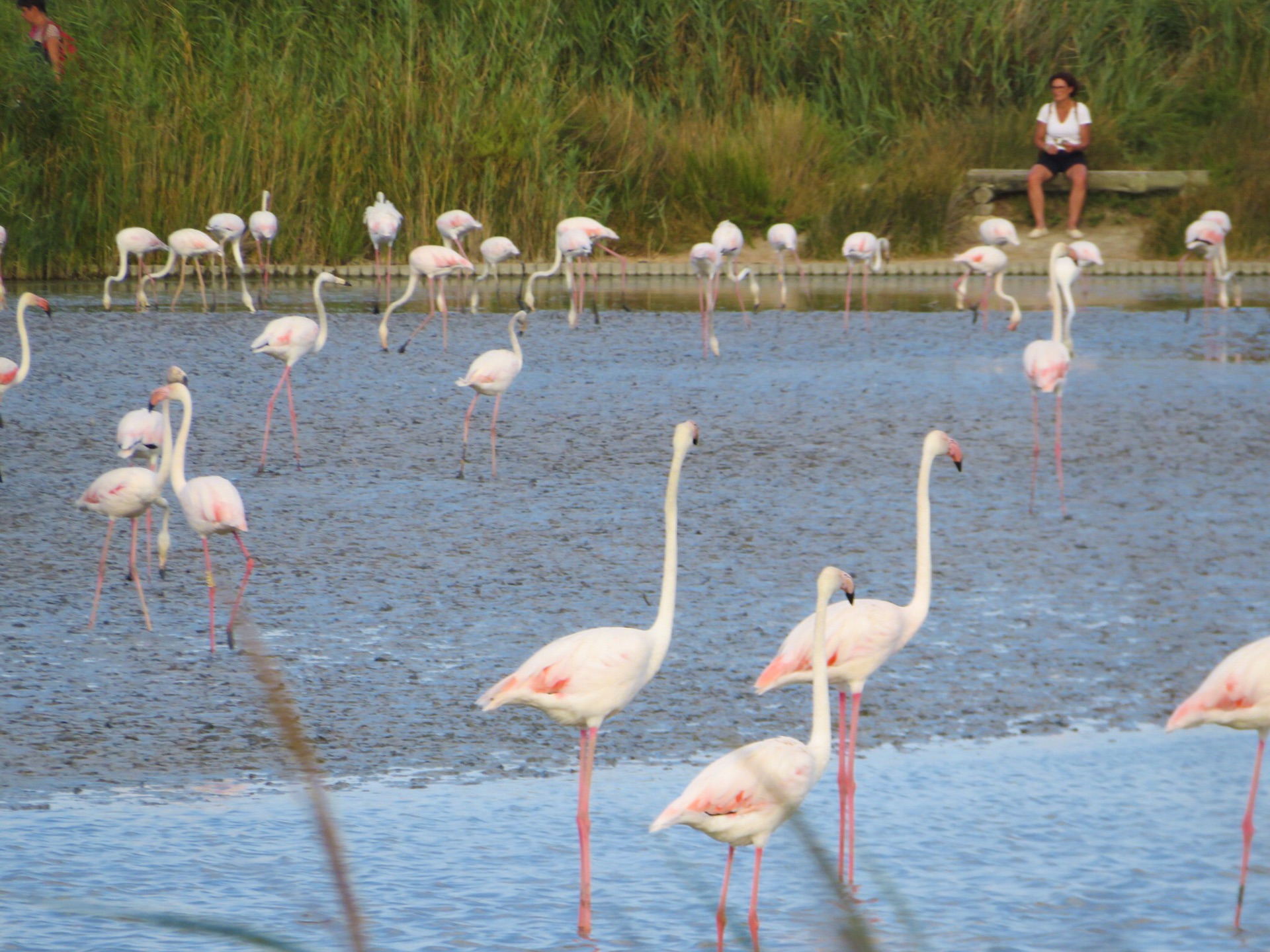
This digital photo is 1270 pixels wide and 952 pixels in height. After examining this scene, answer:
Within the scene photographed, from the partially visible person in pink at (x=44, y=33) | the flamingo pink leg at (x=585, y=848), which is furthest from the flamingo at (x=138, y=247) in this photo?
the flamingo pink leg at (x=585, y=848)

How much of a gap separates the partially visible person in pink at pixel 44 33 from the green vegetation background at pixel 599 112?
227 millimetres

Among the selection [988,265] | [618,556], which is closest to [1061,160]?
[988,265]

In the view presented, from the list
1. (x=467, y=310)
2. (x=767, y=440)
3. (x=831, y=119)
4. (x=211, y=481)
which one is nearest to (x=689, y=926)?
(x=211, y=481)

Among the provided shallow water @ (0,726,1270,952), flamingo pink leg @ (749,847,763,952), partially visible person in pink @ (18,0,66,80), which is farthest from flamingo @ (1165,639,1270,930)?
partially visible person in pink @ (18,0,66,80)

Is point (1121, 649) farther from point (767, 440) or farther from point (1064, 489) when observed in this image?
point (767, 440)

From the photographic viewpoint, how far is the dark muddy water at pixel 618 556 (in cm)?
420

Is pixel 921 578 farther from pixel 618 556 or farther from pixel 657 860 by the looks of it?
pixel 618 556

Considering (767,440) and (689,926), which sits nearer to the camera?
(689,926)

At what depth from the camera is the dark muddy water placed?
420cm

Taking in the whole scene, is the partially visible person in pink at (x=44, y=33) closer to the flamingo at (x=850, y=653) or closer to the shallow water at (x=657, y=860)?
the shallow water at (x=657, y=860)

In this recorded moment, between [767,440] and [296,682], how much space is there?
377cm

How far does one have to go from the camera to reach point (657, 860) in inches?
140

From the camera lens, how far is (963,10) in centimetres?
1909

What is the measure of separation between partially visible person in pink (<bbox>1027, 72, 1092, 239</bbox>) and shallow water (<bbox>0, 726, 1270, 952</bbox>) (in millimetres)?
13183
